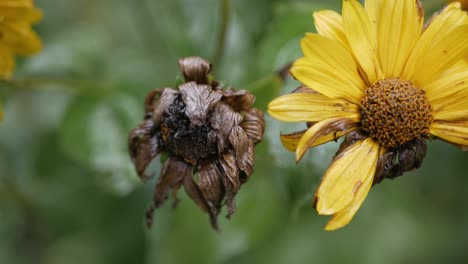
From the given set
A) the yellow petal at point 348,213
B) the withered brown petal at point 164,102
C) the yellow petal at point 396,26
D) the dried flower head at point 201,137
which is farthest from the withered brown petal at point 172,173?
the yellow petal at point 396,26

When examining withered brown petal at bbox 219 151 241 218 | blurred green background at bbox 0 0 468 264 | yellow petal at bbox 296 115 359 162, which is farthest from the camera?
blurred green background at bbox 0 0 468 264

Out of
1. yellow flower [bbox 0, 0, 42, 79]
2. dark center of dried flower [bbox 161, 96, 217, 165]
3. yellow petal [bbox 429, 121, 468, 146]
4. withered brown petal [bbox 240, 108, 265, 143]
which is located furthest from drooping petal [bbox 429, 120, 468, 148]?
yellow flower [bbox 0, 0, 42, 79]

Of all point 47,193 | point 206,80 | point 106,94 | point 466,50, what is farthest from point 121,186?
point 466,50

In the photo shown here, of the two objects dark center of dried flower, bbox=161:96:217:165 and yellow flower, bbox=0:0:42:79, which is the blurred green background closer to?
yellow flower, bbox=0:0:42:79

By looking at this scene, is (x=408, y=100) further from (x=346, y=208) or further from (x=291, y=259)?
(x=291, y=259)

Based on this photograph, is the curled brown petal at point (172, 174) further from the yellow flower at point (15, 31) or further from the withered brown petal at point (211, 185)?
the yellow flower at point (15, 31)

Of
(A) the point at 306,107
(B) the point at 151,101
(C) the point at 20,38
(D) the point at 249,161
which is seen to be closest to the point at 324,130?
(A) the point at 306,107
